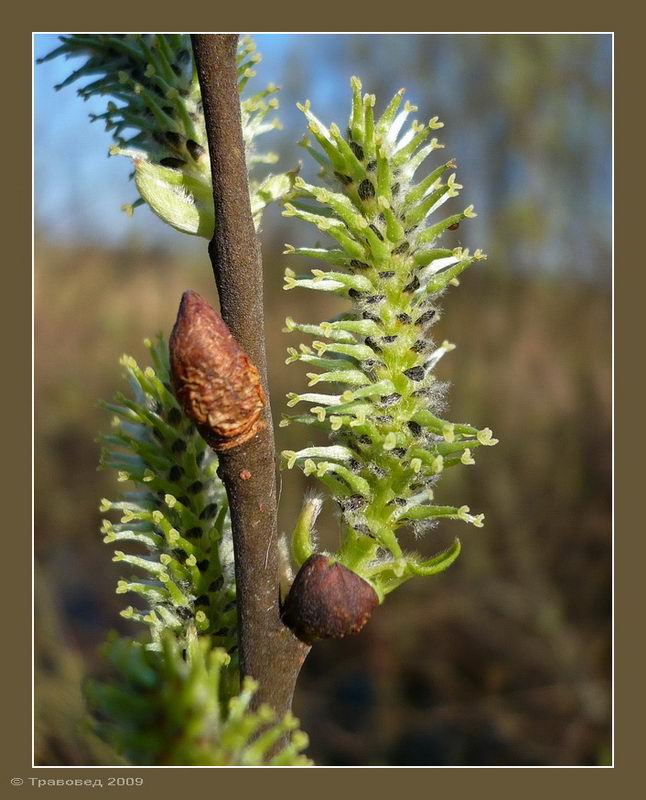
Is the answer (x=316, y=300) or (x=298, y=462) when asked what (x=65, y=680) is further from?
(x=316, y=300)

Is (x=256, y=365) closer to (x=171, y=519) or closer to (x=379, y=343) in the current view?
(x=379, y=343)

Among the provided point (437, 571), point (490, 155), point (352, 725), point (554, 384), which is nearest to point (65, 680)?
point (352, 725)

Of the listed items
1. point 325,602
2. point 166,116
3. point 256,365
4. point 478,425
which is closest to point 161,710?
point 325,602

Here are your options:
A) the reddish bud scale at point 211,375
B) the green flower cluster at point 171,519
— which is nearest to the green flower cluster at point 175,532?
the green flower cluster at point 171,519

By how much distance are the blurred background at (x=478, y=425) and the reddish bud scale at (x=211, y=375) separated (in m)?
2.54

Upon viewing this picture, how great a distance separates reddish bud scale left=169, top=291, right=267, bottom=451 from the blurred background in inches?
100

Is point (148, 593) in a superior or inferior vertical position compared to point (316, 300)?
inferior

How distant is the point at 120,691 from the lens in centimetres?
90

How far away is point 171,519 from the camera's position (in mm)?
1500

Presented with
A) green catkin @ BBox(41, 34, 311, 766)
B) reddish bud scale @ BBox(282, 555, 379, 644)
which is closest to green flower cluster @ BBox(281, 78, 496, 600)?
reddish bud scale @ BBox(282, 555, 379, 644)

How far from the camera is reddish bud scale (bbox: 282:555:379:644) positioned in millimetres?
1339

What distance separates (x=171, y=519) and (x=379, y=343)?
0.53 m

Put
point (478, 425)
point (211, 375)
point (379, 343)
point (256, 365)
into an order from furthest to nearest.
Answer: point (478, 425), point (379, 343), point (256, 365), point (211, 375)
